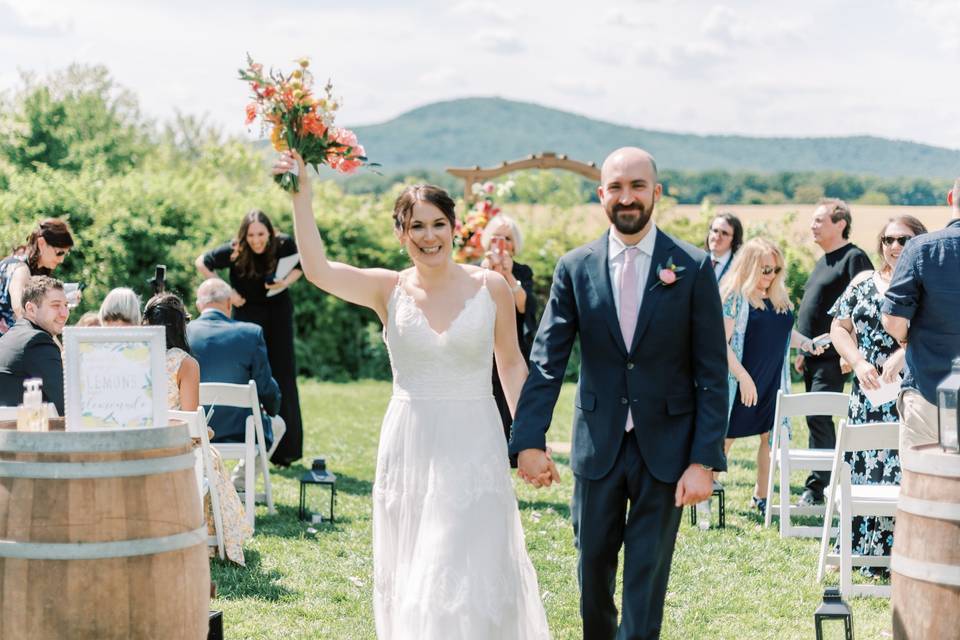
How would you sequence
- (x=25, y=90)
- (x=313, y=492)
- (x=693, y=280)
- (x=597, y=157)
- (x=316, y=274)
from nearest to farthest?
(x=693, y=280) → (x=316, y=274) → (x=313, y=492) → (x=25, y=90) → (x=597, y=157)

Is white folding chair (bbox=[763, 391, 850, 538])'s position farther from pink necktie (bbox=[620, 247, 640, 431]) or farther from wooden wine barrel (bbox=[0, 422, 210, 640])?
wooden wine barrel (bbox=[0, 422, 210, 640])

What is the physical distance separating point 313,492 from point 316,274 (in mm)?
5536

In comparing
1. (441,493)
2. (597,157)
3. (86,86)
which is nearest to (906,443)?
(441,493)

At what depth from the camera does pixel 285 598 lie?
22.4 feet

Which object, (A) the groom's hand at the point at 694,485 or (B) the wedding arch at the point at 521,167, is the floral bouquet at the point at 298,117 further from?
(B) the wedding arch at the point at 521,167

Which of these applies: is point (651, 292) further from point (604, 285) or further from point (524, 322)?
point (524, 322)

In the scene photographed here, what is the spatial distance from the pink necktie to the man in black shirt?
210 inches

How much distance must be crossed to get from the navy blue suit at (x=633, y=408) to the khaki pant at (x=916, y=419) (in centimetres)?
162

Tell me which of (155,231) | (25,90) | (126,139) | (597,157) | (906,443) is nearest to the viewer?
(906,443)

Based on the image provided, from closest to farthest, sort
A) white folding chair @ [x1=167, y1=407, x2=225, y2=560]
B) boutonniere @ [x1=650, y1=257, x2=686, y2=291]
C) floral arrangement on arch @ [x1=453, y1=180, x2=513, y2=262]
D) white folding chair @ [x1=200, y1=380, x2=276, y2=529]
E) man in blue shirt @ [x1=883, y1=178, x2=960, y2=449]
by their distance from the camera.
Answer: boutonniere @ [x1=650, y1=257, x2=686, y2=291]
man in blue shirt @ [x1=883, y1=178, x2=960, y2=449]
white folding chair @ [x1=167, y1=407, x2=225, y2=560]
white folding chair @ [x1=200, y1=380, x2=276, y2=529]
floral arrangement on arch @ [x1=453, y1=180, x2=513, y2=262]

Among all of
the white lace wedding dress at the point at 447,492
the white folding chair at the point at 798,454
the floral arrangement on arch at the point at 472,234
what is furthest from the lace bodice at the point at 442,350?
the floral arrangement on arch at the point at 472,234

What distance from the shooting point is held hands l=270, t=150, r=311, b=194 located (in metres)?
4.89

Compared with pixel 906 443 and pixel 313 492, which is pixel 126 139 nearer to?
pixel 313 492

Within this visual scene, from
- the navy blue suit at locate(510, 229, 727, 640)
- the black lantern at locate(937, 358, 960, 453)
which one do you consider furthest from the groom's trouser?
the black lantern at locate(937, 358, 960, 453)
